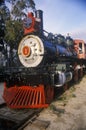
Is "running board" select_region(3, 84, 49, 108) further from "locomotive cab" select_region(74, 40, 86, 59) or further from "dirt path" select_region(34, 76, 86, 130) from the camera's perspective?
"locomotive cab" select_region(74, 40, 86, 59)

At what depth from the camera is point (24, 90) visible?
306 inches

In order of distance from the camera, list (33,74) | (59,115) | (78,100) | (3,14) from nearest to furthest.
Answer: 1. (59,115)
2. (33,74)
3. (78,100)
4. (3,14)

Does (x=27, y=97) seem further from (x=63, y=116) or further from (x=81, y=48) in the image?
(x=81, y=48)

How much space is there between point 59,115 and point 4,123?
74.9 inches

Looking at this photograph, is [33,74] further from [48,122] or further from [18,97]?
[48,122]

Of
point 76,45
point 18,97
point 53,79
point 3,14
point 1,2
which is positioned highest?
point 1,2

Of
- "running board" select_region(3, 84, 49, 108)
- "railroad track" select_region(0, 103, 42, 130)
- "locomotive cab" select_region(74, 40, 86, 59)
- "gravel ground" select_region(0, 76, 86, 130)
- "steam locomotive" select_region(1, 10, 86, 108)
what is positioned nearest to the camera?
"gravel ground" select_region(0, 76, 86, 130)

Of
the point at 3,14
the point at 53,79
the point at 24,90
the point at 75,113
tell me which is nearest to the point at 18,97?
the point at 24,90

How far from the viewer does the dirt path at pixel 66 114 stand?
604 centimetres

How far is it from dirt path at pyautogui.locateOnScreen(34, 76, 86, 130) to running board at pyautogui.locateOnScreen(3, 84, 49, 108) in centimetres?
43

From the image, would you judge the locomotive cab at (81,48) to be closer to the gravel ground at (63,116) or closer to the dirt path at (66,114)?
the dirt path at (66,114)

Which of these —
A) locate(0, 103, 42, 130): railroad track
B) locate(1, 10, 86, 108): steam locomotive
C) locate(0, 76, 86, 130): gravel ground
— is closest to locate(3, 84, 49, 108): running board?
locate(1, 10, 86, 108): steam locomotive

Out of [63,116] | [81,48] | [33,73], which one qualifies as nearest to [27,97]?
[33,73]

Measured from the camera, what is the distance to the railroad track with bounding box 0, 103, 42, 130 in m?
6.01
